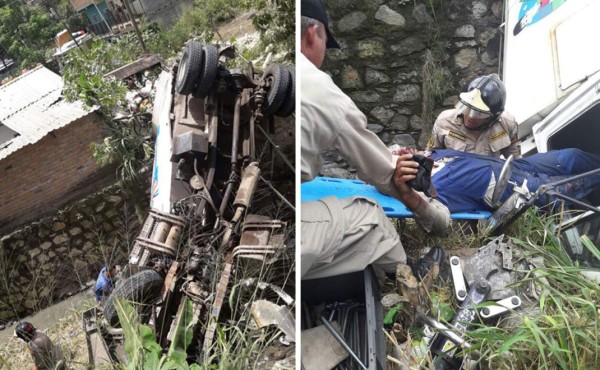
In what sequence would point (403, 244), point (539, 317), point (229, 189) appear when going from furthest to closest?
point (229, 189) < point (403, 244) < point (539, 317)

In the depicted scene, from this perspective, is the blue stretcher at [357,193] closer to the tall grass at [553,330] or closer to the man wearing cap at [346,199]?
the man wearing cap at [346,199]

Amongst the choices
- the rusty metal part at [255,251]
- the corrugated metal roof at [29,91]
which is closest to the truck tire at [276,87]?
the rusty metal part at [255,251]

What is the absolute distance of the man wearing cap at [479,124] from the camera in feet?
4.10

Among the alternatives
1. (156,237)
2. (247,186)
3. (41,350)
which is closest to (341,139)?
(247,186)

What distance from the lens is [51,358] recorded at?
385cm

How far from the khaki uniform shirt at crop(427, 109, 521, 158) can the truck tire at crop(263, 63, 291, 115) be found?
107 inches

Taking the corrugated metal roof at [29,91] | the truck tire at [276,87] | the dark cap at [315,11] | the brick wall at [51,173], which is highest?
the dark cap at [315,11]

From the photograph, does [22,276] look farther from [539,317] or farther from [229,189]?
[539,317]

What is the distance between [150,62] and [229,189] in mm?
5119

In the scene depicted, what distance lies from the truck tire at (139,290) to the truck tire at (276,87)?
5.28 feet

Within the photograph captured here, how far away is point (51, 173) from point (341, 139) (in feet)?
25.5

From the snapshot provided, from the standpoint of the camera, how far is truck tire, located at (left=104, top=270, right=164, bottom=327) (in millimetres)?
3590

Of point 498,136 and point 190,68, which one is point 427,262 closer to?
point 498,136

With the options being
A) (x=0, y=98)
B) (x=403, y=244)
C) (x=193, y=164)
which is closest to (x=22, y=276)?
(x=0, y=98)
